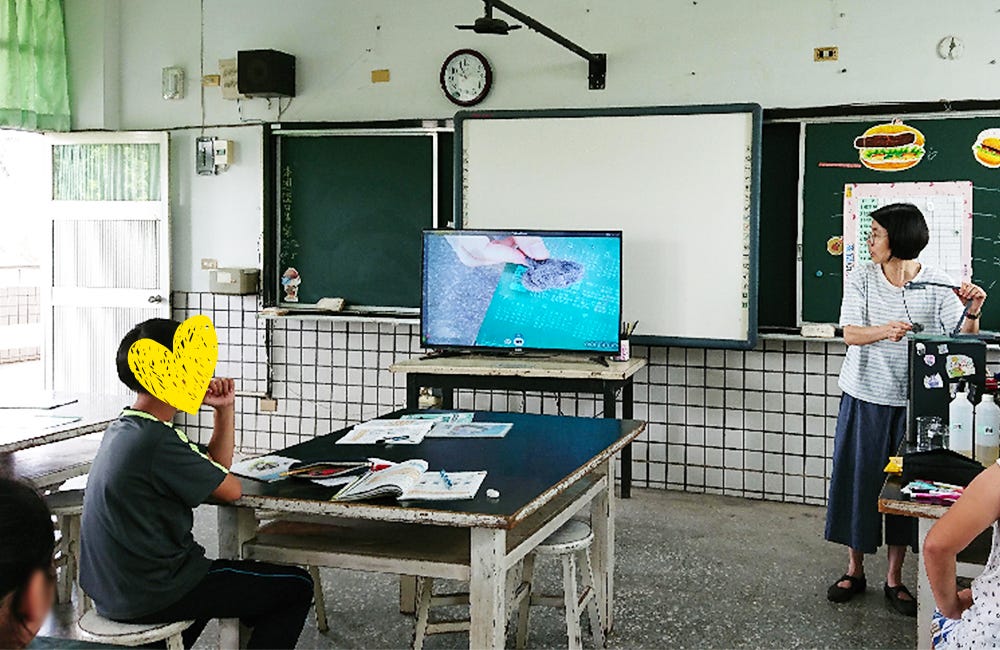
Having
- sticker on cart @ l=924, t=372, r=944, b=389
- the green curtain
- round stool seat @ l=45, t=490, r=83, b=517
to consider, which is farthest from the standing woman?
the green curtain

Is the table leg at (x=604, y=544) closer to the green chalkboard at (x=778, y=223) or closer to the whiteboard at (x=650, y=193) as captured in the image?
the whiteboard at (x=650, y=193)

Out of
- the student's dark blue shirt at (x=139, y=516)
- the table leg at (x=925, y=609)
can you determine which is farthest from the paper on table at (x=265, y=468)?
the table leg at (x=925, y=609)

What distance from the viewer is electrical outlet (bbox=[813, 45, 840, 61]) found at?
5.56 meters

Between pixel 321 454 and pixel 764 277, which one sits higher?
pixel 764 277

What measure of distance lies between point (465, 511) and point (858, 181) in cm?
357

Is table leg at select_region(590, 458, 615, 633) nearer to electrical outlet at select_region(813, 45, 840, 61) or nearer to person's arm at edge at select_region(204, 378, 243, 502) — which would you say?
person's arm at edge at select_region(204, 378, 243, 502)

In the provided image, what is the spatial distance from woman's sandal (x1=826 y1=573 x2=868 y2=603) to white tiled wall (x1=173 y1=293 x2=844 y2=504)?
1.47 metres

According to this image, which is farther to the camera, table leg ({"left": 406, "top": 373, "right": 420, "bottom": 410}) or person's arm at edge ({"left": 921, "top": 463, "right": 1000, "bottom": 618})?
table leg ({"left": 406, "top": 373, "right": 420, "bottom": 410})

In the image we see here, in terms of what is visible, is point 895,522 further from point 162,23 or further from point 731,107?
point 162,23

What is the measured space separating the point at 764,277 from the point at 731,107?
36.0 inches

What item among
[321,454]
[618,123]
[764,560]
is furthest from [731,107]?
[321,454]

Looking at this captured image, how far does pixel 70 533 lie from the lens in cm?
409

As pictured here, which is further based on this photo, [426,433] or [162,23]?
[162,23]

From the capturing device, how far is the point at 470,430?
3.78 metres
